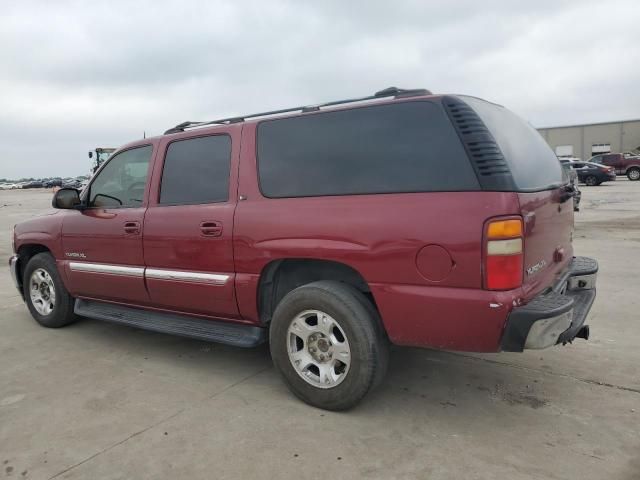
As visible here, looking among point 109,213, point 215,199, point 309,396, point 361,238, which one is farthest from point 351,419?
point 109,213

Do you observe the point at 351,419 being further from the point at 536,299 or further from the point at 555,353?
the point at 555,353

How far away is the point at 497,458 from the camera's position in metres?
2.61

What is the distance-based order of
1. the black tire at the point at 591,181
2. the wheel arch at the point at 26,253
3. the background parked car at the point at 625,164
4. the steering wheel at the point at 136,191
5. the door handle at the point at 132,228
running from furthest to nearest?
the background parked car at the point at 625,164, the black tire at the point at 591,181, the wheel arch at the point at 26,253, the steering wheel at the point at 136,191, the door handle at the point at 132,228

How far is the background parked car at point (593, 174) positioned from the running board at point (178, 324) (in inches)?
1101

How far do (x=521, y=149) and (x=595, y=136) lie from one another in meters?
65.3

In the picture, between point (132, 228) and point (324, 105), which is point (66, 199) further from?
point (324, 105)

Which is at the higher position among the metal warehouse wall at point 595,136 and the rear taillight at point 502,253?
the metal warehouse wall at point 595,136

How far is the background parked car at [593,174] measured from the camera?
1072 inches

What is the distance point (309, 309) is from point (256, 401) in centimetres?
77

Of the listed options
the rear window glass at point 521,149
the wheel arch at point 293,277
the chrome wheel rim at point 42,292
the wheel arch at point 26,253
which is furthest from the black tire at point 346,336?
the wheel arch at point 26,253

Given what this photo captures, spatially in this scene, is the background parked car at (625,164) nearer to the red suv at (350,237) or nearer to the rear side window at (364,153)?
the red suv at (350,237)

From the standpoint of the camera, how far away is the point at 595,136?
59.2 m

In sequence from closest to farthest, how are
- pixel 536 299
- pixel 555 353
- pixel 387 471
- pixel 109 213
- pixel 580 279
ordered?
1. pixel 387 471
2. pixel 536 299
3. pixel 580 279
4. pixel 555 353
5. pixel 109 213

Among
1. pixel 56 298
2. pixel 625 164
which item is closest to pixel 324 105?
pixel 56 298
